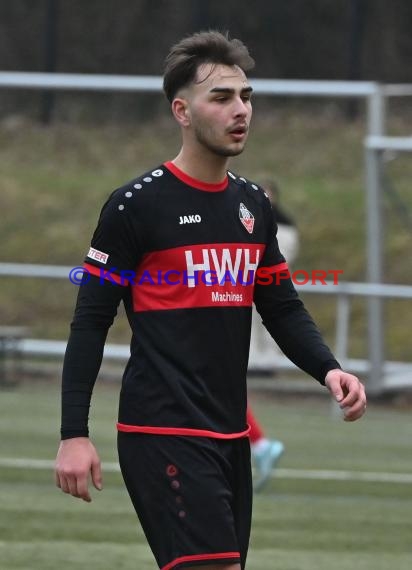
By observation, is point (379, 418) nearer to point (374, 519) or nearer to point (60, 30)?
point (374, 519)

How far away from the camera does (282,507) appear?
874 cm

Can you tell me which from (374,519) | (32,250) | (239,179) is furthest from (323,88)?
(239,179)

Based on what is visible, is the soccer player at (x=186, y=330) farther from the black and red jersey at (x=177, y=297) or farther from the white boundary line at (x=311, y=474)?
the white boundary line at (x=311, y=474)

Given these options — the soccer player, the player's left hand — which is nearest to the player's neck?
the soccer player

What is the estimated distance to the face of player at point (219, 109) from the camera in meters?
4.56

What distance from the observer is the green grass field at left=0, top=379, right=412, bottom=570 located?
7.25 metres

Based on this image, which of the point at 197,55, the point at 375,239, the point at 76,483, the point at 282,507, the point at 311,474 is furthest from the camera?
the point at 375,239

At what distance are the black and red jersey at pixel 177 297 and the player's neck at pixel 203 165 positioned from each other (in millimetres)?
20

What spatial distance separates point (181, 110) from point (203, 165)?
185 mm

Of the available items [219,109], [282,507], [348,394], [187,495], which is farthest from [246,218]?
[282,507]

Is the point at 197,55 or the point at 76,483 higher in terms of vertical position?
the point at 197,55

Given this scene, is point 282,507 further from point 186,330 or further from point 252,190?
point 186,330

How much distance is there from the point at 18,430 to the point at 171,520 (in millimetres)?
7653

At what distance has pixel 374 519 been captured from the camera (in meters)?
8.41
